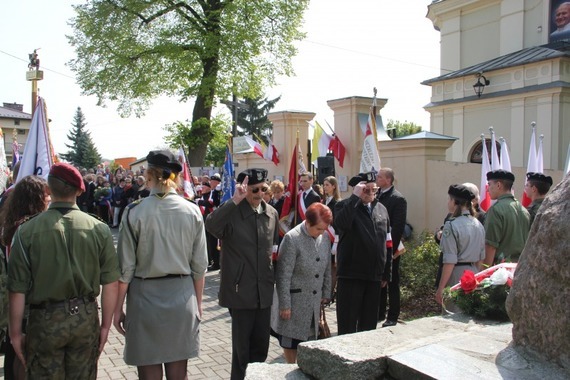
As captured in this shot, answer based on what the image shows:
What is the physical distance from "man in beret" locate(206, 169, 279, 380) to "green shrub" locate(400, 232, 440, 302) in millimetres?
3827

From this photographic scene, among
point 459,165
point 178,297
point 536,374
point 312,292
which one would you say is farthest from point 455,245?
point 459,165

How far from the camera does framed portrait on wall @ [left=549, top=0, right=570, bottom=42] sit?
1930 cm

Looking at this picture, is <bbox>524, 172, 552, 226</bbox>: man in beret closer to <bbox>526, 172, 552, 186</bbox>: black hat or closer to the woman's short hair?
<bbox>526, 172, 552, 186</bbox>: black hat

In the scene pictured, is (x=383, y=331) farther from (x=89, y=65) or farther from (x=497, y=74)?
(x=89, y=65)

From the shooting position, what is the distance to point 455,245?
489cm

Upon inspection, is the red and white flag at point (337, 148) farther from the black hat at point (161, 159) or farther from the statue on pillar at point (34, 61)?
the black hat at point (161, 159)

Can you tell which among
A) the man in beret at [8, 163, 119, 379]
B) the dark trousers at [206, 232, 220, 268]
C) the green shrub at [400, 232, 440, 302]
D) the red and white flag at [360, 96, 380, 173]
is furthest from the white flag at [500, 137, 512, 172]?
the man in beret at [8, 163, 119, 379]

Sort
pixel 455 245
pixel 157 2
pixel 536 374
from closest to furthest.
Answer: pixel 536 374, pixel 455 245, pixel 157 2

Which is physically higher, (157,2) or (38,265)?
(157,2)

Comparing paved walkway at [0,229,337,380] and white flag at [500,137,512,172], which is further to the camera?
white flag at [500,137,512,172]

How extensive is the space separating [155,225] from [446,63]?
24.1 metres

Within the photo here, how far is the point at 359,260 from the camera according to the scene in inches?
198

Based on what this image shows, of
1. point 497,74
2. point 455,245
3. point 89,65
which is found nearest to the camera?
point 455,245


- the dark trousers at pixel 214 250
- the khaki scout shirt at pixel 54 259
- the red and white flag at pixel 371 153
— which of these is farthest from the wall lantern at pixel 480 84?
the khaki scout shirt at pixel 54 259
